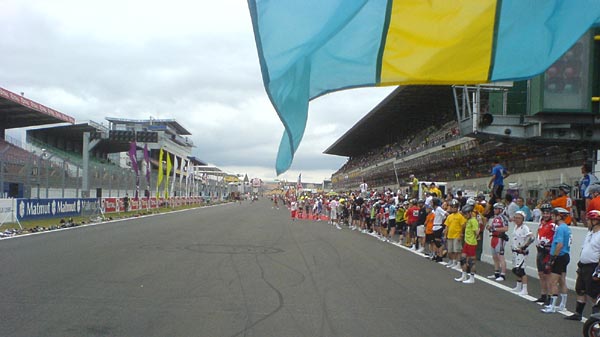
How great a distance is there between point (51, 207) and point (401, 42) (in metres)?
25.2

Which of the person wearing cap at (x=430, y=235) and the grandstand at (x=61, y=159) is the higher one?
the grandstand at (x=61, y=159)

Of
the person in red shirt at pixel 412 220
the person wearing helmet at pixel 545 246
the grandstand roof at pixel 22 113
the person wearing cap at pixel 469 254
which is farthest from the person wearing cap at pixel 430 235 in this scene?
the grandstand roof at pixel 22 113

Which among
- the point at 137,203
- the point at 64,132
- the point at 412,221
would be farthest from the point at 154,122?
the point at 412,221

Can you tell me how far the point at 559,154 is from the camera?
788 inches

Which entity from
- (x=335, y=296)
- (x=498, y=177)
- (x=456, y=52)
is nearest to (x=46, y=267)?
(x=335, y=296)

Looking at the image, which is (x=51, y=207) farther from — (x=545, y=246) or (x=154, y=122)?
(x=154, y=122)

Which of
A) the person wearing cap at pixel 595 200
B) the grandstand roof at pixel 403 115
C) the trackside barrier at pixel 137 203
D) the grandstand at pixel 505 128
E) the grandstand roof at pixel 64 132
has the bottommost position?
the trackside barrier at pixel 137 203

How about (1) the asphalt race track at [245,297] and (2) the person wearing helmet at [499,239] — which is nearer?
(1) the asphalt race track at [245,297]

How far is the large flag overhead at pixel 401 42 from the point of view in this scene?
3.41 meters

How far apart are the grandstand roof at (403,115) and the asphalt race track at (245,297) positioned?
68.9ft

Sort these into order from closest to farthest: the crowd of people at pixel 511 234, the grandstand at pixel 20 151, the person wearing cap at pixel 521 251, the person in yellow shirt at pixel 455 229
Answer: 1. the crowd of people at pixel 511 234
2. the person wearing cap at pixel 521 251
3. the person in yellow shirt at pixel 455 229
4. the grandstand at pixel 20 151

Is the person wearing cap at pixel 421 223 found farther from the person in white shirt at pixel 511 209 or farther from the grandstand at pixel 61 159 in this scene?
the grandstand at pixel 61 159

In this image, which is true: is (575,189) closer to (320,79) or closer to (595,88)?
(595,88)

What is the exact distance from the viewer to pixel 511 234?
13.0 metres
